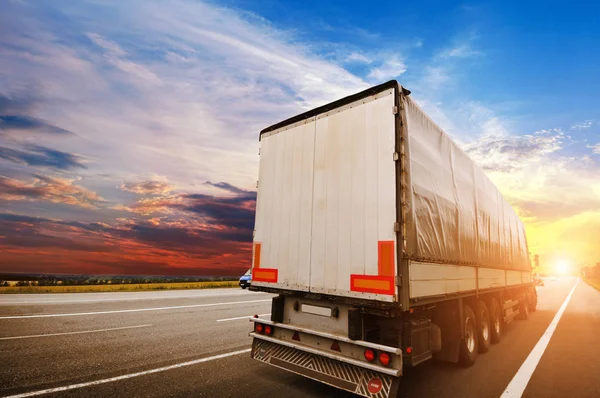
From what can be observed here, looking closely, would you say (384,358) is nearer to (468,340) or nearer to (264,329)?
(264,329)

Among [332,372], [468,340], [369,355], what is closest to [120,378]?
[332,372]

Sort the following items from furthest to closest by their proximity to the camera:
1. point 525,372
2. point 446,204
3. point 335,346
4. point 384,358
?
point 525,372 < point 446,204 < point 335,346 < point 384,358

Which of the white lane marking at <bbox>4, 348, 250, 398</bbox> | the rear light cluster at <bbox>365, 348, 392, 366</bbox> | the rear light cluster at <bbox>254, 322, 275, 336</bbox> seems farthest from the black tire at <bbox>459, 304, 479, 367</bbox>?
the white lane marking at <bbox>4, 348, 250, 398</bbox>

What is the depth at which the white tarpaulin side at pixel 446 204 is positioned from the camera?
465 cm

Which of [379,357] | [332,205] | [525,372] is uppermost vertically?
[332,205]

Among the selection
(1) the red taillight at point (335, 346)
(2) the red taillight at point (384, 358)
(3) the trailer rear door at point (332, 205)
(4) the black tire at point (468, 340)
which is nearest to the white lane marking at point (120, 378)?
(3) the trailer rear door at point (332, 205)

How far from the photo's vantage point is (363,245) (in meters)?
4.35

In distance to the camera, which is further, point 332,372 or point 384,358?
point 332,372

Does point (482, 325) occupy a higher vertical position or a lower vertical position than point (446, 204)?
lower

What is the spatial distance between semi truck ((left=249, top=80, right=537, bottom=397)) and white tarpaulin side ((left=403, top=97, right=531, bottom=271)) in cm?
4

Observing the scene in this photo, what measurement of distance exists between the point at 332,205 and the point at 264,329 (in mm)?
2277

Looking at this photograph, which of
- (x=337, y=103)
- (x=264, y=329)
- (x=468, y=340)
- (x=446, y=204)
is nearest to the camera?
(x=337, y=103)

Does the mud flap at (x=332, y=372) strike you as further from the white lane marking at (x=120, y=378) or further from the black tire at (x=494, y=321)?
the black tire at (x=494, y=321)

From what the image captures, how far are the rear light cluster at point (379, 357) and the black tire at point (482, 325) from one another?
12.4ft
